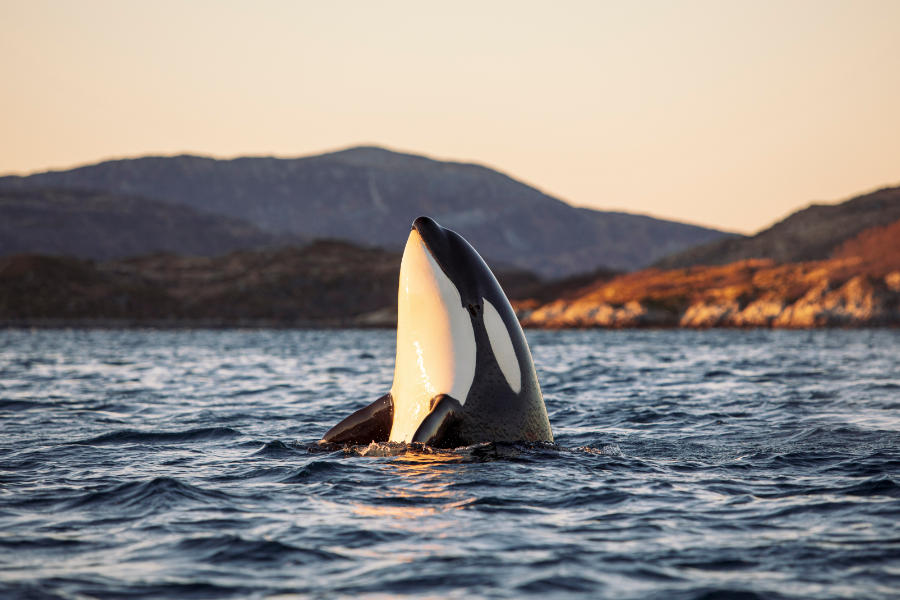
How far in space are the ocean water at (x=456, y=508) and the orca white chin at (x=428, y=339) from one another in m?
0.67

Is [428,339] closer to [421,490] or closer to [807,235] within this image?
[421,490]

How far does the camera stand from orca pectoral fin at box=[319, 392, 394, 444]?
11391 mm

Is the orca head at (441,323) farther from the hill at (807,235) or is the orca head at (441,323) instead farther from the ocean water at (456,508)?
the hill at (807,235)

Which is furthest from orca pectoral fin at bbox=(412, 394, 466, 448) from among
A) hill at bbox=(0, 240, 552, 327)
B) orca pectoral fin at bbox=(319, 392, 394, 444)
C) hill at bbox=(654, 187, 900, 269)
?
hill at bbox=(654, 187, 900, 269)

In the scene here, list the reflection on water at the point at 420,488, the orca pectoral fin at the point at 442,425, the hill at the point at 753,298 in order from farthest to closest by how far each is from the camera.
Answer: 1. the hill at the point at 753,298
2. the orca pectoral fin at the point at 442,425
3. the reflection on water at the point at 420,488

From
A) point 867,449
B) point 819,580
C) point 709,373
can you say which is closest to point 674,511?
point 819,580

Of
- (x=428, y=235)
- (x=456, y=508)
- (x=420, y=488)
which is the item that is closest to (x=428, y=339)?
(x=428, y=235)

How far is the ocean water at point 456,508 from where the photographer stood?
6.50 m

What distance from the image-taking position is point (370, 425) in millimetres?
11508

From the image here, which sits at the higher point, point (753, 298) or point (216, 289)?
point (216, 289)

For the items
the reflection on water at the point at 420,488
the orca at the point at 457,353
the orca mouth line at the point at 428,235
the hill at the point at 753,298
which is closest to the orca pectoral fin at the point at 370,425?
the orca at the point at 457,353

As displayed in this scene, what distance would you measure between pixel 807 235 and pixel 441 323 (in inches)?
5794

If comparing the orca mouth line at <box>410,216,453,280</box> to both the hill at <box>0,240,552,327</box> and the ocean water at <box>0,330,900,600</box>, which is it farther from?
the hill at <box>0,240,552,327</box>

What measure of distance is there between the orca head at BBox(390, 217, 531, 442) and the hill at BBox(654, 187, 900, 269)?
138596 millimetres
